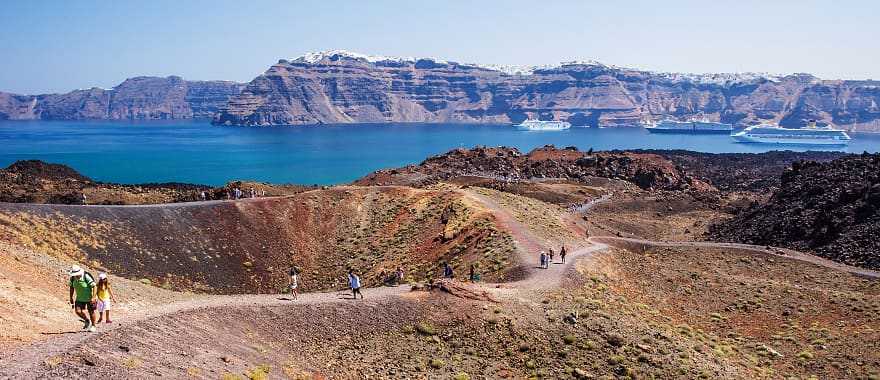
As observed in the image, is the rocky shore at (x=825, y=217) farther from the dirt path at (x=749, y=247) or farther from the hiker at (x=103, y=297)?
the hiker at (x=103, y=297)

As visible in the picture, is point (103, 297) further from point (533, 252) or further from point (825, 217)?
point (825, 217)

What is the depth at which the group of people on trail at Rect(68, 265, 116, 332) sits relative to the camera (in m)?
18.9

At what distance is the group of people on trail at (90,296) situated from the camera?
62.1ft

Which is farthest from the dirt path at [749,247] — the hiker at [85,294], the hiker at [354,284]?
the hiker at [85,294]

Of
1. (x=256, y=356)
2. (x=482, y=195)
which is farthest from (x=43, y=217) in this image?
(x=482, y=195)

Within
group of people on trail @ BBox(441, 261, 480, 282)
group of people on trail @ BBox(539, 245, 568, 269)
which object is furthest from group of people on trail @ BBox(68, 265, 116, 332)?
group of people on trail @ BBox(539, 245, 568, 269)

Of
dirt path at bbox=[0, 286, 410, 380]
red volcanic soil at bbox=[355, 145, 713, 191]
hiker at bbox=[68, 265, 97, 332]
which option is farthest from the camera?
red volcanic soil at bbox=[355, 145, 713, 191]

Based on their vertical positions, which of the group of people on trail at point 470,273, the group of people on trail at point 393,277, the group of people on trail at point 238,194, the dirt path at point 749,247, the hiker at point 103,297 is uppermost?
the hiker at point 103,297

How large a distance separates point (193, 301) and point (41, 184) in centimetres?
6034

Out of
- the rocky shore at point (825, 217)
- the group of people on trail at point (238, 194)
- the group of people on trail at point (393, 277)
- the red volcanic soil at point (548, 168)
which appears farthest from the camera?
the red volcanic soil at point (548, 168)

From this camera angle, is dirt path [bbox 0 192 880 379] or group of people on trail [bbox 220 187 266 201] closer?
dirt path [bbox 0 192 880 379]

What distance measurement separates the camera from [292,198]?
56156 millimetres

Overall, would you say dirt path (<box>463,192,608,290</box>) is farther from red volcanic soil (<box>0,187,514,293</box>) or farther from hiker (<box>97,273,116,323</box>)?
hiker (<box>97,273,116,323</box>)

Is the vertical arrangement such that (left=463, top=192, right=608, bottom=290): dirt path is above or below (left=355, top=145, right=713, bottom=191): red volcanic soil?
above
